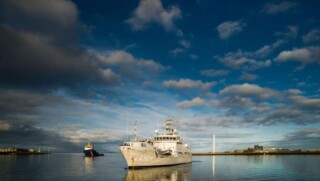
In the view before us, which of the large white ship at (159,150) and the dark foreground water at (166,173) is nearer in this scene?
the dark foreground water at (166,173)

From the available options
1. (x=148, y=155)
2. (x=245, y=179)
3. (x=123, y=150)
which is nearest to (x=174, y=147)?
(x=148, y=155)

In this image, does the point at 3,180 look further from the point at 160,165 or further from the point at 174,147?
the point at 174,147

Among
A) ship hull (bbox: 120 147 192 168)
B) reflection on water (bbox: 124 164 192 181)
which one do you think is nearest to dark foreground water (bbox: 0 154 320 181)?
reflection on water (bbox: 124 164 192 181)

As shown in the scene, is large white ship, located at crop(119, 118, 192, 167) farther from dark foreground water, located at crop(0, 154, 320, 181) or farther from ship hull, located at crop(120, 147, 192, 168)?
dark foreground water, located at crop(0, 154, 320, 181)

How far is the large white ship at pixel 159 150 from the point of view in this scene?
212 ft

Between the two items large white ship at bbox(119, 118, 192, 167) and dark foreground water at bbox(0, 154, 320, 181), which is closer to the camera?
dark foreground water at bbox(0, 154, 320, 181)

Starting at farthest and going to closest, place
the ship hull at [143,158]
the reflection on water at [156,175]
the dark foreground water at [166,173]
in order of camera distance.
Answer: the ship hull at [143,158] < the dark foreground water at [166,173] < the reflection on water at [156,175]

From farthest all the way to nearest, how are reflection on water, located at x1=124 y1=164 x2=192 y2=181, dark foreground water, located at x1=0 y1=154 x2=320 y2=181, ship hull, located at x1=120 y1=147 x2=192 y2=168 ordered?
ship hull, located at x1=120 y1=147 x2=192 y2=168
dark foreground water, located at x1=0 y1=154 x2=320 y2=181
reflection on water, located at x1=124 y1=164 x2=192 y2=181

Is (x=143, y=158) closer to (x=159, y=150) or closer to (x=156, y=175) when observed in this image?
(x=159, y=150)

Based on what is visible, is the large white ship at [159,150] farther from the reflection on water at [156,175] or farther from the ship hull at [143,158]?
the reflection on water at [156,175]

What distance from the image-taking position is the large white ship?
6450cm

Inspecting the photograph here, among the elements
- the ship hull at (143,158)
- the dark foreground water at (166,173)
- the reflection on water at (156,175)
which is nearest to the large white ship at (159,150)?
the ship hull at (143,158)

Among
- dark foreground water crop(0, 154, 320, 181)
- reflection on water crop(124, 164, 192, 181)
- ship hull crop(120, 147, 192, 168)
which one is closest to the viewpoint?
reflection on water crop(124, 164, 192, 181)

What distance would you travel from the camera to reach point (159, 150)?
244 feet
